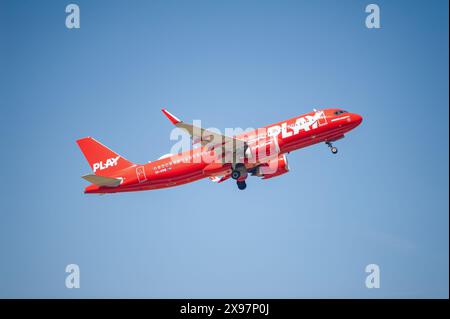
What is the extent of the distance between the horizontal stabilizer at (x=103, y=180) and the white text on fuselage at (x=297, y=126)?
1601 centimetres

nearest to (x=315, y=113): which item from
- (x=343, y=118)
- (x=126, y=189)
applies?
(x=343, y=118)

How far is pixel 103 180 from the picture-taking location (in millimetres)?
70688

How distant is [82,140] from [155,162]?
29.9 feet

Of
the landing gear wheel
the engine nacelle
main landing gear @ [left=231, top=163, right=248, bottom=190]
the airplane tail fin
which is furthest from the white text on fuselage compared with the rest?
the airplane tail fin

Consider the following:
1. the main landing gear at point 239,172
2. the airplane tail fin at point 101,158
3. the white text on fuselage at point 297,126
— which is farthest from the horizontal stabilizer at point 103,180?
the white text on fuselage at point 297,126

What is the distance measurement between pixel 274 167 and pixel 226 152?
6.87m

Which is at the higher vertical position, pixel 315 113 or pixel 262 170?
pixel 315 113

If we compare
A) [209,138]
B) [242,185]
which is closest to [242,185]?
[242,185]

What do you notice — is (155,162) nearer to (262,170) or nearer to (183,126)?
(183,126)

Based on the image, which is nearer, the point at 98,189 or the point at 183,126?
the point at 183,126

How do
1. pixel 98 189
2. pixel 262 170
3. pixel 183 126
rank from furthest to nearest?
1. pixel 262 170
2. pixel 98 189
3. pixel 183 126

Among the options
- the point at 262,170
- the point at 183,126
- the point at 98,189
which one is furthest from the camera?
the point at 262,170

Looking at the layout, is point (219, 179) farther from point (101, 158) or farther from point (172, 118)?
point (172, 118)

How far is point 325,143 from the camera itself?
7369cm
